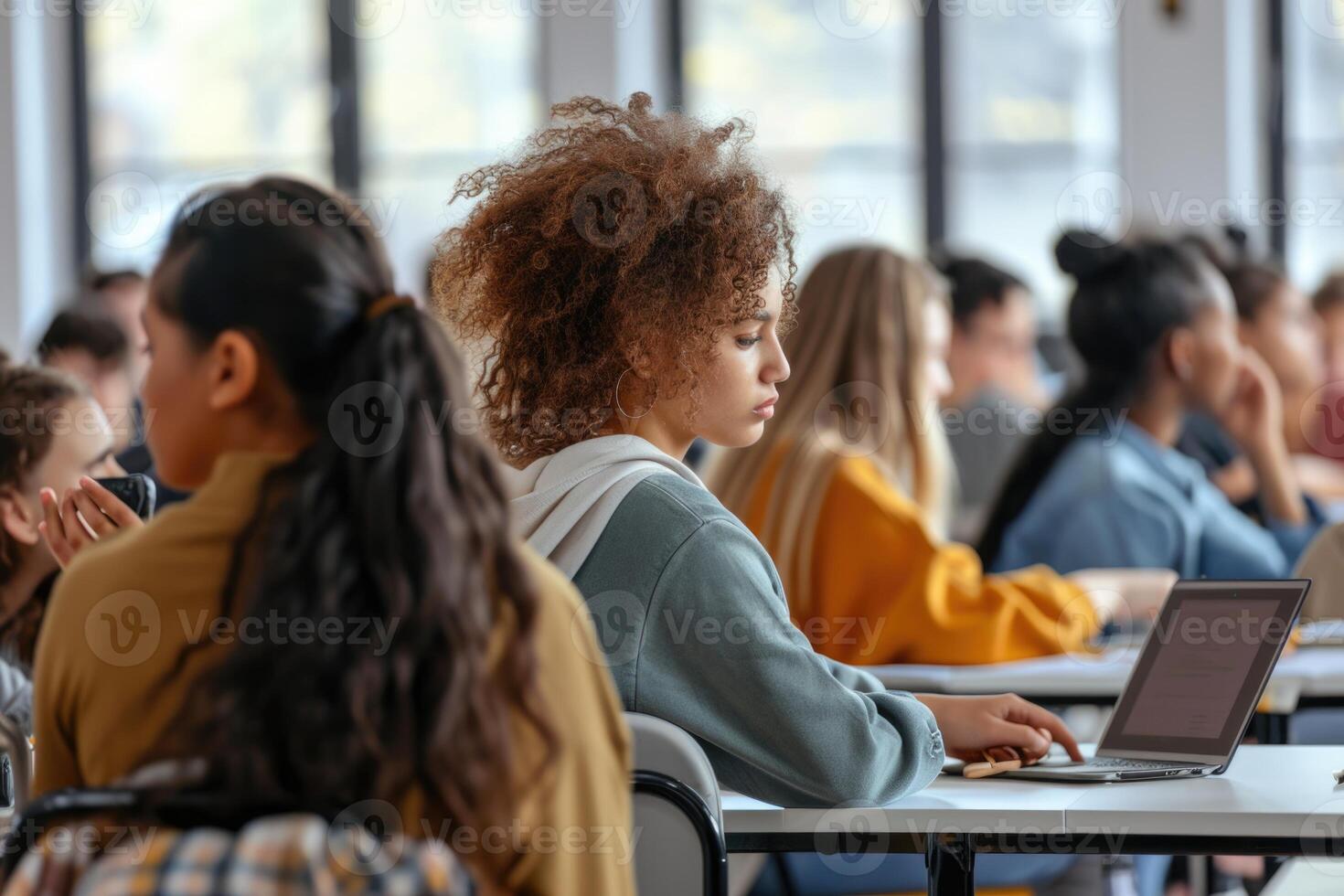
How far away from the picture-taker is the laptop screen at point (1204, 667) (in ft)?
5.69

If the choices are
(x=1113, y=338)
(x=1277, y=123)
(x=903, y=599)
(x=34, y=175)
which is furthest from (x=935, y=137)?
(x=903, y=599)

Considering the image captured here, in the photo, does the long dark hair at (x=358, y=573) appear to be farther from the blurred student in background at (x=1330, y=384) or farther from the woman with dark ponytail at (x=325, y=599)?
the blurred student in background at (x=1330, y=384)

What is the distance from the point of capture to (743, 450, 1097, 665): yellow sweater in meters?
2.78

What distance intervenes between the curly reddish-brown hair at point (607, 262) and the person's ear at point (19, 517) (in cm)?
74

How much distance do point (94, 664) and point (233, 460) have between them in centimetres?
16

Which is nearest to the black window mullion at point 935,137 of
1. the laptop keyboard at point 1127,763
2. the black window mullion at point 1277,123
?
the black window mullion at point 1277,123

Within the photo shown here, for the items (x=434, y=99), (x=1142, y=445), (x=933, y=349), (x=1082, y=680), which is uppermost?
(x=434, y=99)

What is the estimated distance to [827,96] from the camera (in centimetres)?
688

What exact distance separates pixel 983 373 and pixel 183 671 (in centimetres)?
438

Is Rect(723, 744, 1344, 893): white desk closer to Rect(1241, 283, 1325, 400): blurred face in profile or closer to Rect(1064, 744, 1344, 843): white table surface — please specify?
Rect(1064, 744, 1344, 843): white table surface

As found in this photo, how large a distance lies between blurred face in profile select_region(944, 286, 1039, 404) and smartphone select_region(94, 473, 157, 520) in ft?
11.8

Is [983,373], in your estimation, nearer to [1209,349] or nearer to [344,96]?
[1209,349]

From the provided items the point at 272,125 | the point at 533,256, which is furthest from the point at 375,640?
the point at 272,125

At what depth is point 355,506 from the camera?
3.33 ft
